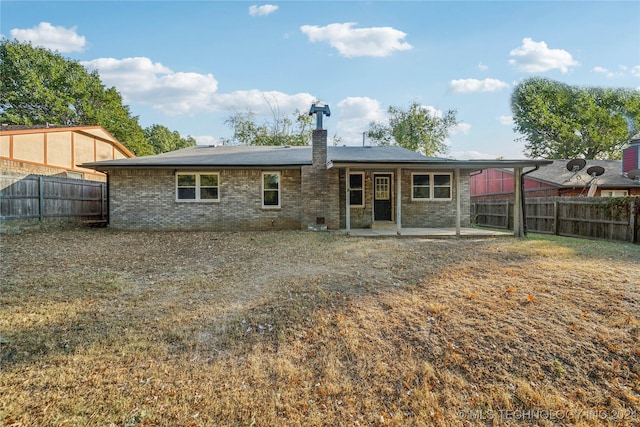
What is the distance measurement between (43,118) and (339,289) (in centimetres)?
3643

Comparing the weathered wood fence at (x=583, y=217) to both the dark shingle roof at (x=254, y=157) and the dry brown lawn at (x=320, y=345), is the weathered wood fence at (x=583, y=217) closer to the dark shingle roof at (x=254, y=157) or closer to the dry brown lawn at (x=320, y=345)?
the dry brown lawn at (x=320, y=345)

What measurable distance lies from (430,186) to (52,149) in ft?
60.8

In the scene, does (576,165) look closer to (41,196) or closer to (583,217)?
(583,217)

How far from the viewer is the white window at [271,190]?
12734 mm

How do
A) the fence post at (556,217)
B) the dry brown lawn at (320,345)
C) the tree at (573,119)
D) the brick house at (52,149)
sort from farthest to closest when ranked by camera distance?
1. the tree at (573,119)
2. the brick house at (52,149)
3. the fence post at (556,217)
4. the dry brown lawn at (320,345)

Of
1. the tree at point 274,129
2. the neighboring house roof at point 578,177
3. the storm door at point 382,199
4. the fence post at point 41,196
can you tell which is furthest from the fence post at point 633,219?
the tree at point 274,129

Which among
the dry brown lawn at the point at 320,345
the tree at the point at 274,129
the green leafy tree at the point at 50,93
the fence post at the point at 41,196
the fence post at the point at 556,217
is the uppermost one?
Answer: the green leafy tree at the point at 50,93

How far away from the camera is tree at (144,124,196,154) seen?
44.2 meters

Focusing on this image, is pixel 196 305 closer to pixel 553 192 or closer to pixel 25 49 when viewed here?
pixel 553 192

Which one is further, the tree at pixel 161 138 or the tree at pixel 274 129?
the tree at pixel 161 138

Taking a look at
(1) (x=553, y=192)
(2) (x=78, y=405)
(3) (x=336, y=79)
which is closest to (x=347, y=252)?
(2) (x=78, y=405)

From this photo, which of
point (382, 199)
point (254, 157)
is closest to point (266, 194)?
point (254, 157)

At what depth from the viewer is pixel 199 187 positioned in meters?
12.7

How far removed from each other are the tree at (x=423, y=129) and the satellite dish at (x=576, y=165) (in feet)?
50.8
